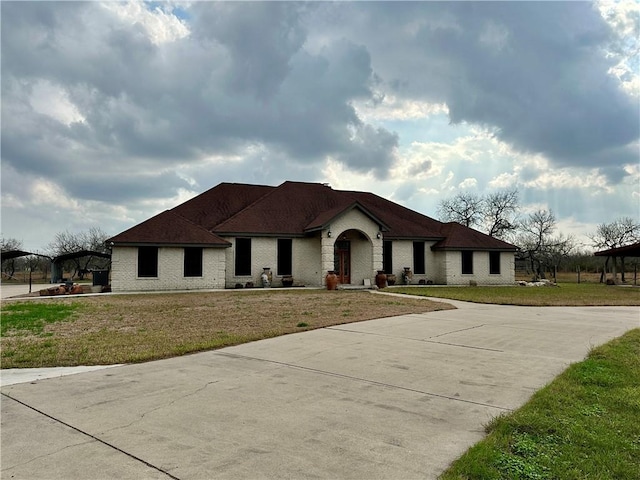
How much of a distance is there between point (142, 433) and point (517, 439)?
338cm

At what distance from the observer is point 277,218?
2798 cm

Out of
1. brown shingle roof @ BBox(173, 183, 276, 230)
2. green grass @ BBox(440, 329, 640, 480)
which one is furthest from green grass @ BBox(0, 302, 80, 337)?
brown shingle roof @ BBox(173, 183, 276, 230)

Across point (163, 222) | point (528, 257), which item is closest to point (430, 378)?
point (163, 222)

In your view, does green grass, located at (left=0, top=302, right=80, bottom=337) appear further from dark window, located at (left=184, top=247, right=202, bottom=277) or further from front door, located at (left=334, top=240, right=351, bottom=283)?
front door, located at (left=334, top=240, right=351, bottom=283)

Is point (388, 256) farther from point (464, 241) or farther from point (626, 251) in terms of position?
point (626, 251)

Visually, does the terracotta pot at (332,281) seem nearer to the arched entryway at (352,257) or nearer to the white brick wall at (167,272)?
the arched entryway at (352,257)

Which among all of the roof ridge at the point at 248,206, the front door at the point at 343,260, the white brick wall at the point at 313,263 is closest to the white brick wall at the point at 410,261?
the white brick wall at the point at 313,263

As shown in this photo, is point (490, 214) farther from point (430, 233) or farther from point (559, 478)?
point (559, 478)

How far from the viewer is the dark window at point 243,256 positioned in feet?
86.0

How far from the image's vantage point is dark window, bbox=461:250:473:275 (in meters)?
30.9

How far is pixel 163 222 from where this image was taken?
25.1m

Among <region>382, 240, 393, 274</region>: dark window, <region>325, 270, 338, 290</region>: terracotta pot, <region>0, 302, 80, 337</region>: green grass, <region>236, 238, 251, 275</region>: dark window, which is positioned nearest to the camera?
<region>0, 302, 80, 337</region>: green grass

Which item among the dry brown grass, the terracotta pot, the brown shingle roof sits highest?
the brown shingle roof

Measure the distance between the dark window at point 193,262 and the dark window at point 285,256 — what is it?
4.67 m
